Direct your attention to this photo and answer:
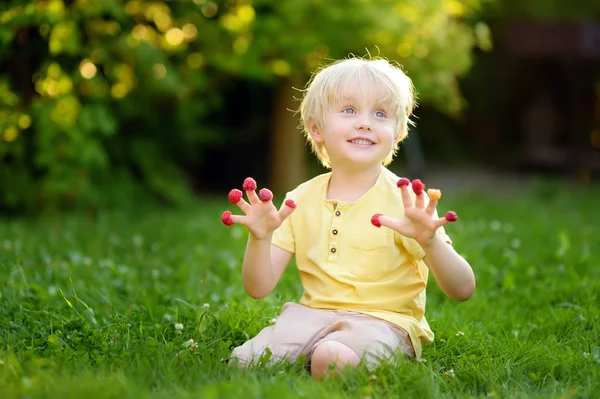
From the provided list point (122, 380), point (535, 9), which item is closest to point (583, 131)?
point (535, 9)

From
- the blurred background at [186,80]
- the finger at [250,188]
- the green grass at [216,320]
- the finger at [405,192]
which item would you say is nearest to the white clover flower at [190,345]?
the green grass at [216,320]

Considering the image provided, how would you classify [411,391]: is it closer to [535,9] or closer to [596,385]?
[596,385]

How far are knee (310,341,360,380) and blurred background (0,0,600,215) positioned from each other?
324 cm

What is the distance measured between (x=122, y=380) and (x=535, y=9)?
10377 mm

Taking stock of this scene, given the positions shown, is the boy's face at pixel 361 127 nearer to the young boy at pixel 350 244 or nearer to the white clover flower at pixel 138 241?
the young boy at pixel 350 244

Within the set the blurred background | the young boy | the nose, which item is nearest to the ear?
the young boy

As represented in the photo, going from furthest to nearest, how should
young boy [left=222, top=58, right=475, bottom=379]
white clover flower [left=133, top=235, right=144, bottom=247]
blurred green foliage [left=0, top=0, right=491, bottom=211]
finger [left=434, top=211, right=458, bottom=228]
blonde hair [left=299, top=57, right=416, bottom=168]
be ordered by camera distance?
blurred green foliage [left=0, top=0, right=491, bottom=211]
white clover flower [left=133, top=235, right=144, bottom=247]
blonde hair [left=299, top=57, right=416, bottom=168]
young boy [left=222, top=58, right=475, bottom=379]
finger [left=434, top=211, right=458, bottom=228]

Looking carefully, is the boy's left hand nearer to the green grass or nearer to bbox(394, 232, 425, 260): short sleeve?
bbox(394, 232, 425, 260): short sleeve

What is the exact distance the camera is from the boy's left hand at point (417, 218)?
2.20 m

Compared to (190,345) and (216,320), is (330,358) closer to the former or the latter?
(190,345)

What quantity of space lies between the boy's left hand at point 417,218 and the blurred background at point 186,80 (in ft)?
10.7

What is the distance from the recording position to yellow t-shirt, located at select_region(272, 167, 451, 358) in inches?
99.1

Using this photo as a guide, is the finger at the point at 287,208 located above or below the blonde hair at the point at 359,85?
below

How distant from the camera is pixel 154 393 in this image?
206cm
